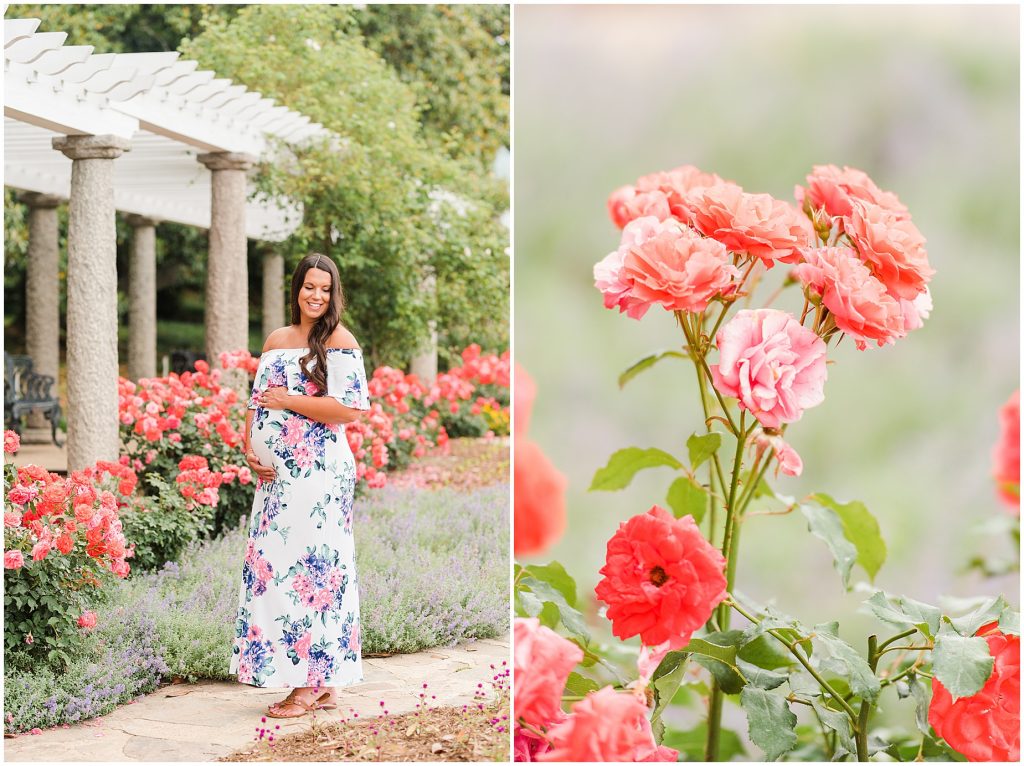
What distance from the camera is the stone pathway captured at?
6.96 feet

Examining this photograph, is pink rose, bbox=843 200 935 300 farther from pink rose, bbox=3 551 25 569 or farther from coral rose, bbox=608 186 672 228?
pink rose, bbox=3 551 25 569

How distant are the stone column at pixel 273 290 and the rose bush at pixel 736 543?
4.51 metres

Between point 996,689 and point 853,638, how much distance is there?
128cm

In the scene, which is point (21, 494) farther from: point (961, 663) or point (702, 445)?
point (961, 663)

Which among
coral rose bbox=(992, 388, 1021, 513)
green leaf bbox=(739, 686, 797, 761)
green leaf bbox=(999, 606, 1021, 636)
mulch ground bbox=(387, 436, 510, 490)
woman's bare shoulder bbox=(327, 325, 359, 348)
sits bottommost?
mulch ground bbox=(387, 436, 510, 490)

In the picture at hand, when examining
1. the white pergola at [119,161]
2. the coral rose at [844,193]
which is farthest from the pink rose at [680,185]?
the white pergola at [119,161]

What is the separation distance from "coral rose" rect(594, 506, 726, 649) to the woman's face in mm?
1307

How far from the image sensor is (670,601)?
1151 mm

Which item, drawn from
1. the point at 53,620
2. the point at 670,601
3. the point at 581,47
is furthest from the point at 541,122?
the point at 670,601

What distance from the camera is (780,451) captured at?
46.7 inches

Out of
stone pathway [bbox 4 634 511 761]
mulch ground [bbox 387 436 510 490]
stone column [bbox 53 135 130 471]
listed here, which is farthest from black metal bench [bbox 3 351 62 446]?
stone pathway [bbox 4 634 511 761]

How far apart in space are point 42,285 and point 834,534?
6.75 metres

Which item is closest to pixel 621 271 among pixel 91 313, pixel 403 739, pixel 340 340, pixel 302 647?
pixel 340 340

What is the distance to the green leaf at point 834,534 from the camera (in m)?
1.30
